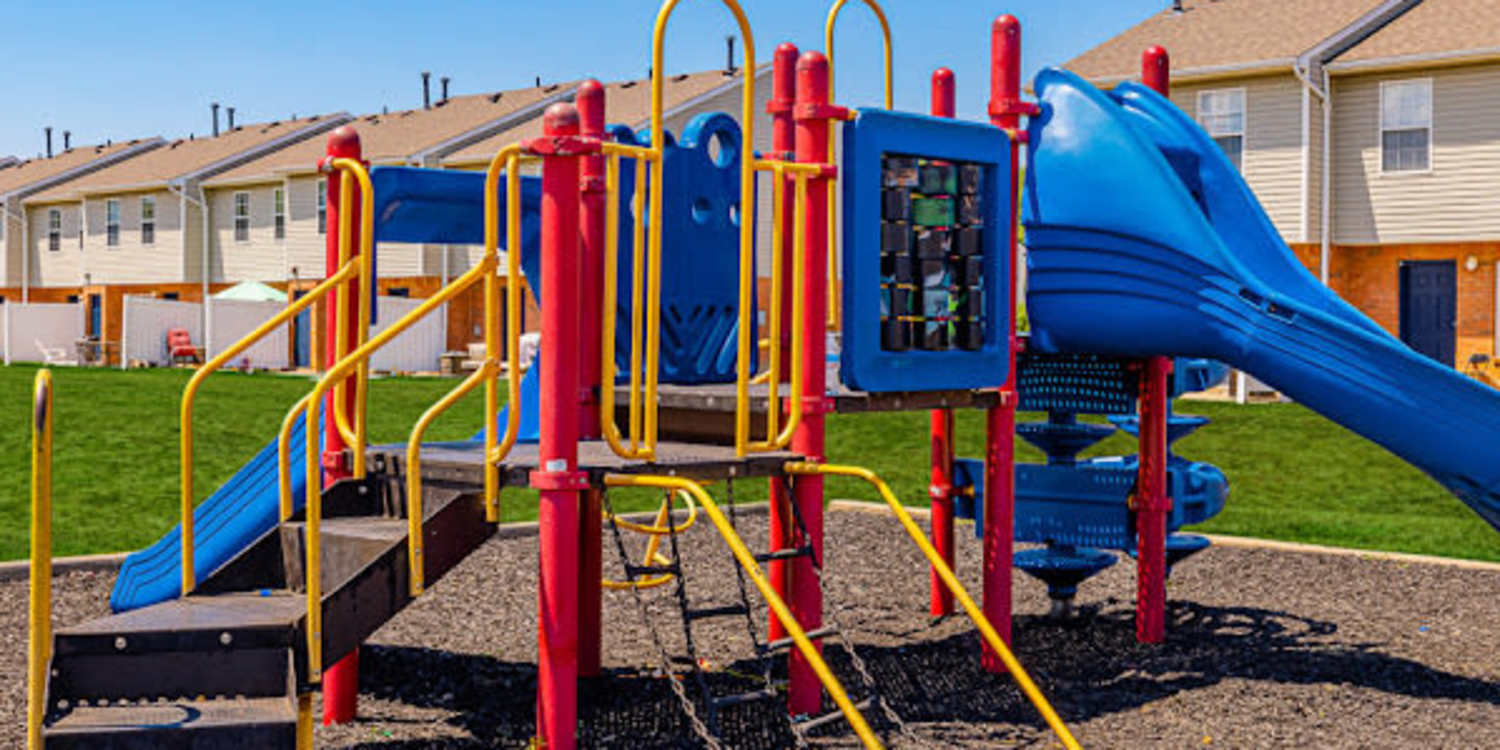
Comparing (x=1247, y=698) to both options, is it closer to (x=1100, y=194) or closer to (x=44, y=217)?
(x=1100, y=194)

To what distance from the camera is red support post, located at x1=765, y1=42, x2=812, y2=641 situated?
648cm

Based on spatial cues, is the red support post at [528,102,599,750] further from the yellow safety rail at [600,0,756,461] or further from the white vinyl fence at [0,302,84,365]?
the white vinyl fence at [0,302,84,365]

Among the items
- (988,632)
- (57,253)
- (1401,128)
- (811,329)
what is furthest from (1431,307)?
(57,253)

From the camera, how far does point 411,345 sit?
36062mm

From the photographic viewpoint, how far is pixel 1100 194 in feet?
24.6

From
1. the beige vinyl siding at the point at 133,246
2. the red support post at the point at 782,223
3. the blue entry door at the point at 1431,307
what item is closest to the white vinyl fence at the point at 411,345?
the beige vinyl siding at the point at 133,246

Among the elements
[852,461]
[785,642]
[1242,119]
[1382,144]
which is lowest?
[852,461]

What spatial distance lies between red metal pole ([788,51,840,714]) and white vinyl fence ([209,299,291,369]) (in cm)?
3261

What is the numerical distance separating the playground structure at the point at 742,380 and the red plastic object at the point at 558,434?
0.04 ft

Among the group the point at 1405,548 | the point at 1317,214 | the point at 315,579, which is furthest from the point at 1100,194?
the point at 1317,214

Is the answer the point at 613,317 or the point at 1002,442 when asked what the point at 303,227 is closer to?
the point at 1002,442

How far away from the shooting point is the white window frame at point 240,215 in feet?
143

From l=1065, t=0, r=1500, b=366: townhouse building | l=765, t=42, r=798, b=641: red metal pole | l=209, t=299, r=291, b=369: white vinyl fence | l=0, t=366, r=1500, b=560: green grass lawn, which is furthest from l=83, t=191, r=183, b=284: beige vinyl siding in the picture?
l=765, t=42, r=798, b=641: red metal pole

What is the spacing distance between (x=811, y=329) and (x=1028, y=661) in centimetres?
270
